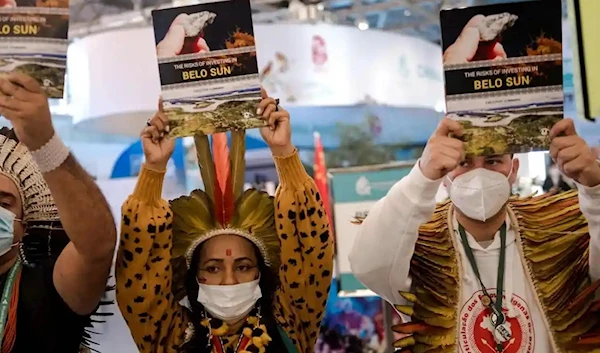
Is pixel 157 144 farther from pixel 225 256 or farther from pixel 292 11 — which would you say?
pixel 292 11

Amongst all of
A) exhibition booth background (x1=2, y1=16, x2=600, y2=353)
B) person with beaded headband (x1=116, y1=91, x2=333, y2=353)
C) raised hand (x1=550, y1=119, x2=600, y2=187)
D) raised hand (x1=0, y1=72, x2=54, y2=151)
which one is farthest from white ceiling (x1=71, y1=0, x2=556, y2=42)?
raised hand (x1=0, y1=72, x2=54, y2=151)

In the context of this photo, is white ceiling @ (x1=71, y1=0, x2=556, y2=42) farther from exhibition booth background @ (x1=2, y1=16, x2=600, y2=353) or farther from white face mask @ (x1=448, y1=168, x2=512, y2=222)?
white face mask @ (x1=448, y1=168, x2=512, y2=222)

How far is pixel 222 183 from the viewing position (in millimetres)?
1977

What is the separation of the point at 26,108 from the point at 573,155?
1244 mm

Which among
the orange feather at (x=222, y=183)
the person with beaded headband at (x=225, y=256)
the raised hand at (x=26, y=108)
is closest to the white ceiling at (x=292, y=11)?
the orange feather at (x=222, y=183)

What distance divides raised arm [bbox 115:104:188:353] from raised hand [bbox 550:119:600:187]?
953 mm

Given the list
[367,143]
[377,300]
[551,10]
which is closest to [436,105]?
[367,143]

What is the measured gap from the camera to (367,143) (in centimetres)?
782

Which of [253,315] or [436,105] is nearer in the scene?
[253,315]

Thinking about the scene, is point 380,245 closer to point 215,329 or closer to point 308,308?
point 308,308

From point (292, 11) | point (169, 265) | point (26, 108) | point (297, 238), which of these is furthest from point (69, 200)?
point (292, 11)

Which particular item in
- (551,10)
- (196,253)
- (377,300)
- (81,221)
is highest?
(551,10)

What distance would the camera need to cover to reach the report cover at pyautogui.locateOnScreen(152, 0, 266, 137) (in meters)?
1.75

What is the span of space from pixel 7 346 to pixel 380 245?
3.09 feet
